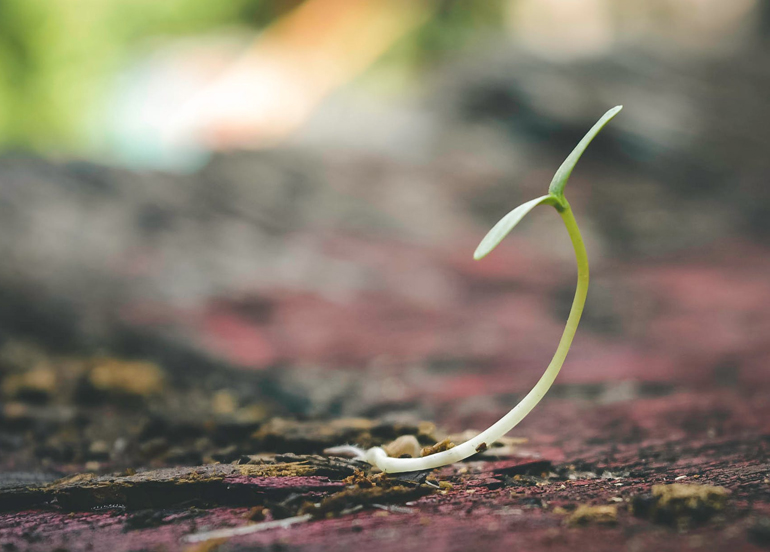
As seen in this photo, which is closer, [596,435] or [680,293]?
[596,435]

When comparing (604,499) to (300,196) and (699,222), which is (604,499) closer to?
(300,196)

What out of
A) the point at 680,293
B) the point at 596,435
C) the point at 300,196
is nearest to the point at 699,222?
the point at 680,293

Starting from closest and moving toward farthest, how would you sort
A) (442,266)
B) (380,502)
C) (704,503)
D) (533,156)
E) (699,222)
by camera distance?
(704,503), (380,502), (442,266), (699,222), (533,156)

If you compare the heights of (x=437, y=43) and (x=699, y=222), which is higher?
(x=437, y=43)

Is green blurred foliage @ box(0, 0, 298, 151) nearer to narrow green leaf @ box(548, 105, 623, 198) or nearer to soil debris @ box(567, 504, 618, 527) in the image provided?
narrow green leaf @ box(548, 105, 623, 198)

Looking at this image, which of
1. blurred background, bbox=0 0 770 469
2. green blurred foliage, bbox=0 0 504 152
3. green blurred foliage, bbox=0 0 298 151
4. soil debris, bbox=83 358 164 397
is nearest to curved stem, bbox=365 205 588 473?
blurred background, bbox=0 0 770 469

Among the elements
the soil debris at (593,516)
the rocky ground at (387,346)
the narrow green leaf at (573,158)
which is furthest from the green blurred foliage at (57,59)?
the soil debris at (593,516)
